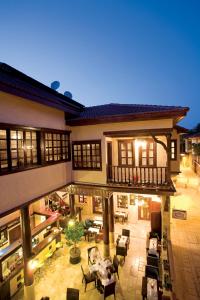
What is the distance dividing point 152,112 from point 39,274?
10.7 metres

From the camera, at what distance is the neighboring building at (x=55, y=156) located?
23.1 feet

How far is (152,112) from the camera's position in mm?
8648

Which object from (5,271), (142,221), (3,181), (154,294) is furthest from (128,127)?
(142,221)

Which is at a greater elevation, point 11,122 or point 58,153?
point 11,122

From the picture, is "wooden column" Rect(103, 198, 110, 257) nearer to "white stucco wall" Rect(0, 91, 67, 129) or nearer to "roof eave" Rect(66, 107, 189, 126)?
"roof eave" Rect(66, 107, 189, 126)

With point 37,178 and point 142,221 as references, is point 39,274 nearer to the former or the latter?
point 37,178

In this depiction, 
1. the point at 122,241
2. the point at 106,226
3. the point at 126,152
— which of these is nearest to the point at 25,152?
the point at 126,152

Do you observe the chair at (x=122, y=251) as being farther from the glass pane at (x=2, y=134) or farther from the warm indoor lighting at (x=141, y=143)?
the glass pane at (x=2, y=134)

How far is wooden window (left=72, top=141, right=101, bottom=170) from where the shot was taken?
10.4 metres

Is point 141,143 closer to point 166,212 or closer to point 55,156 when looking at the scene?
point 166,212

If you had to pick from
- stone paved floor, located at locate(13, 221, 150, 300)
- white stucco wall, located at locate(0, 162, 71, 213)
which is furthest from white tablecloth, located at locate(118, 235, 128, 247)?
white stucco wall, located at locate(0, 162, 71, 213)

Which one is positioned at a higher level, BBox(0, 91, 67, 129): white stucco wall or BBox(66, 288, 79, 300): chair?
BBox(0, 91, 67, 129): white stucco wall

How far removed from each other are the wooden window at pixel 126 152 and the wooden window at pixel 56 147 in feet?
11.5

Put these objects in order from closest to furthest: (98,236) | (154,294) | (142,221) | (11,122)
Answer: (11,122) → (154,294) → (98,236) → (142,221)
